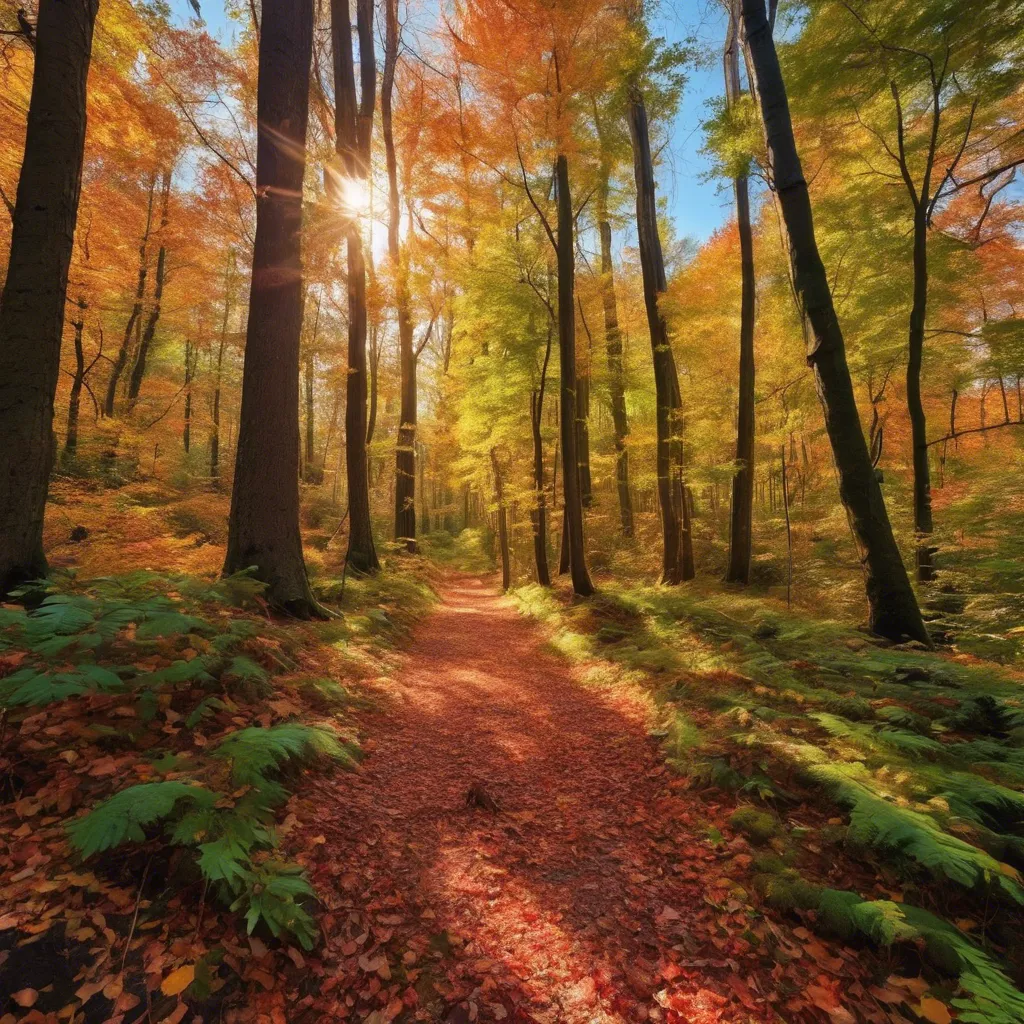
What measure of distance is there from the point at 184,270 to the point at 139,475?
7.60 m

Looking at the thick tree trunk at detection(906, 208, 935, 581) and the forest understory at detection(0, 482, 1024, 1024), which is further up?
the thick tree trunk at detection(906, 208, 935, 581)

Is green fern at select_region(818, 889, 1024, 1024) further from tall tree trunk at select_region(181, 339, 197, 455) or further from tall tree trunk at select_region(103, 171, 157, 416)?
tall tree trunk at select_region(181, 339, 197, 455)

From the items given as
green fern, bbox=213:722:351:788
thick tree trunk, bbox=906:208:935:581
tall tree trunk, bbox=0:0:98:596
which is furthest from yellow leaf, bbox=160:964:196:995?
thick tree trunk, bbox=906:208:935:581

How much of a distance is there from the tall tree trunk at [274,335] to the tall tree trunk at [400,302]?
6501 millimetres

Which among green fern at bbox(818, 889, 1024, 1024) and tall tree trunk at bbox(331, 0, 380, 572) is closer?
green fern at bbox(818, 889, 1024, 1024)

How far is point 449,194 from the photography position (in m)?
14.5

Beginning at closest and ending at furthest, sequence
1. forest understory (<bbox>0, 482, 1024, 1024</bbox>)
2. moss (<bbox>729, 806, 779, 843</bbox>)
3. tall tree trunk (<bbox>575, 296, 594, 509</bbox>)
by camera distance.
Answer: forest understory (<bbox>0, 482, 1024, 1024</bbox>), moss (<bbox>729, 806, 779, 843</bbox>), tall tree trunk (<bbox>575, 296, 594, 509</bbox>)

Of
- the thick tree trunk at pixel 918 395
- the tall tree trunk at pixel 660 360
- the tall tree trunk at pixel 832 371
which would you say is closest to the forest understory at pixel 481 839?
the tall tree trunk at pixel 832 371

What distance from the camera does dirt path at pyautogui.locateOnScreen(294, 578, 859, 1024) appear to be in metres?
2.10

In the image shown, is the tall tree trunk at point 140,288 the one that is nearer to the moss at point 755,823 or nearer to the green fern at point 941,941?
the moss at point 755,823

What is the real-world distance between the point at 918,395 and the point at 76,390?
62.5 ft

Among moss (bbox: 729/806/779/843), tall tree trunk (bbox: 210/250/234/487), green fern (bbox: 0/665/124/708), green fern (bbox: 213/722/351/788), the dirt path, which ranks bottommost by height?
the dirt path

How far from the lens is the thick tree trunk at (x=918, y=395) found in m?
8.23

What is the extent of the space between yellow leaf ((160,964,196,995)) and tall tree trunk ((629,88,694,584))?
422 inches
